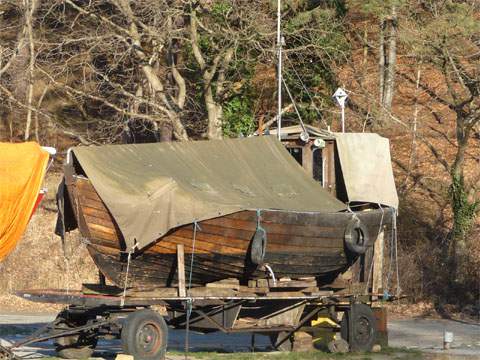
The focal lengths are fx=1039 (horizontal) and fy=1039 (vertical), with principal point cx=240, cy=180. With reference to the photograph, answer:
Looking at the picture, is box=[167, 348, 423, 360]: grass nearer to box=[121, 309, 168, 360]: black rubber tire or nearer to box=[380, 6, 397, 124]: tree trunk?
box=[121, 309, 168, 360]: black rubber tire

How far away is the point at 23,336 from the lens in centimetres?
1952

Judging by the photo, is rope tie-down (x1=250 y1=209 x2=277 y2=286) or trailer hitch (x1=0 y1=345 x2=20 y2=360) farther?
rope tie-down (x1=250 y1=209 x2=277 y2=286)

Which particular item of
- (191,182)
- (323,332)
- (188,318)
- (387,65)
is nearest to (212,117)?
(387,65)

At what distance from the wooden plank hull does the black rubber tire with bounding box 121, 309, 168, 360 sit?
869 millimetres

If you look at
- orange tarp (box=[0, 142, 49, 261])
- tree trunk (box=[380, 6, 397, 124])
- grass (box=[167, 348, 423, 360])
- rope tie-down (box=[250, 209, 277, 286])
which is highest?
tree trunk (box=[380, 6, 397, 124])

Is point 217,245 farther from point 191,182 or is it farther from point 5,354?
point 5,354

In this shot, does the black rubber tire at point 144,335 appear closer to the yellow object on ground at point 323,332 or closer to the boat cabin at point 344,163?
the yellow object on ground at point 323,332

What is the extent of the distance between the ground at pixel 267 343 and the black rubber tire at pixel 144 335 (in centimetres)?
118

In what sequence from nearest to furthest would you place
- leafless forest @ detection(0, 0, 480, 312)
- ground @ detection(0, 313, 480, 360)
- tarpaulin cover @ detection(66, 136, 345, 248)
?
tarpaulin cover @ detection(66, 136, 345, 248) → ground @ detection(0, 313, 480, 360) → leafless forest @ detection(0, 0, 480, 312)

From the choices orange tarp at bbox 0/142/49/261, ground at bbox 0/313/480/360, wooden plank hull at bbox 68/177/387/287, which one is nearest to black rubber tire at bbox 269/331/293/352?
ground at bbox 0/313/480/360

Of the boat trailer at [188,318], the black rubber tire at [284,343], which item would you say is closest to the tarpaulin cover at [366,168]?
the boat trailer at [188,318]

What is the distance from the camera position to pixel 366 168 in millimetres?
18594

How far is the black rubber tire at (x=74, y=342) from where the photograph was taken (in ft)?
53.3

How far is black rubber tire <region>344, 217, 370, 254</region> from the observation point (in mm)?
17234
